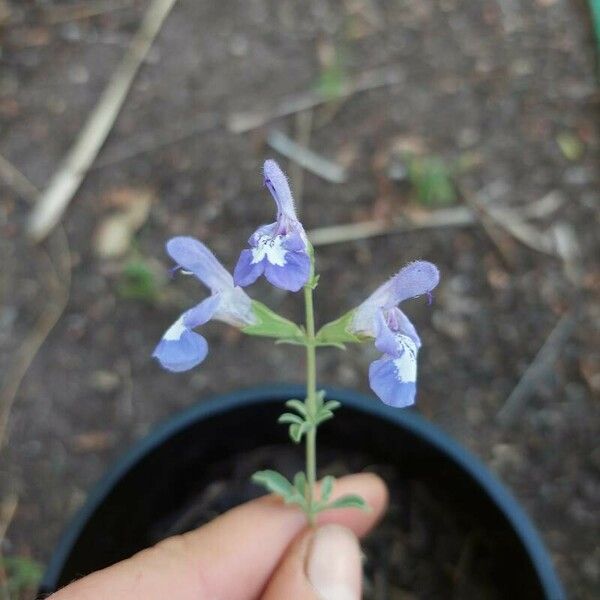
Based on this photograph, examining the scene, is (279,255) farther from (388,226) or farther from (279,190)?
(388,226)

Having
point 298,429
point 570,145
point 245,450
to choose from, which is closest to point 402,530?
point 245,450

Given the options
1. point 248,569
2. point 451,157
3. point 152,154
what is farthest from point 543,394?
point 152,154

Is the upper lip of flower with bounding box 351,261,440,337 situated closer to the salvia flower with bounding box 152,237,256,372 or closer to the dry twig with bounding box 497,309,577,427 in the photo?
the salvia flower with bounding box 152,237,256,372

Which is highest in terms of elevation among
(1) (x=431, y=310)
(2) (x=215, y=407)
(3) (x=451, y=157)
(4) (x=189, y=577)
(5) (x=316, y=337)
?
(3) (x=451, y=157)

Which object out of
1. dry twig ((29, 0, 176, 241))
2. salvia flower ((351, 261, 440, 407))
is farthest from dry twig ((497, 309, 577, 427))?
dry twig ((29, 0, 176, 241))

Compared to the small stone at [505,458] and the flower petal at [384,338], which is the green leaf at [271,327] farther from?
the small stone at [505,458]

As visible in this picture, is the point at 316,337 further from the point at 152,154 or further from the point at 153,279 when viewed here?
the point at 152,154

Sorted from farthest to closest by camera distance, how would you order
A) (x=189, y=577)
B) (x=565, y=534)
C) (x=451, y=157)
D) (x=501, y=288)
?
(x=451, y=157)
(x=501, y=288)
(x=565, y=534)
(x=189, y=577)
